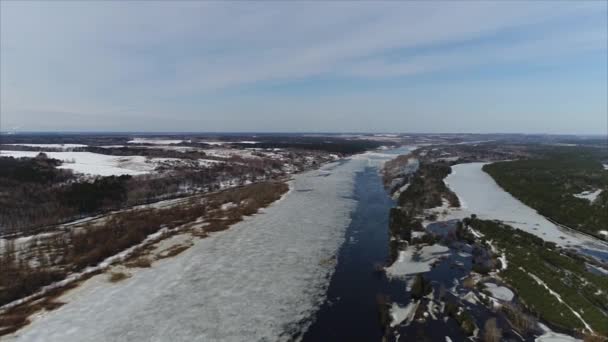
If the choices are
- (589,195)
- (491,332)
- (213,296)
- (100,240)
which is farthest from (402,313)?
(589,195)

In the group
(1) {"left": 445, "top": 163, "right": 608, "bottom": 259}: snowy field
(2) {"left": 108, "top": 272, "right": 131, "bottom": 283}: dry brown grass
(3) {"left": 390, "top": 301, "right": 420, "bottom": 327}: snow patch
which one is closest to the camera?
(3) {"left": 390, "top": 301, "right": 420, "bottom": 327}: snow patch

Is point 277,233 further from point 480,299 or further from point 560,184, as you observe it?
point 560,184

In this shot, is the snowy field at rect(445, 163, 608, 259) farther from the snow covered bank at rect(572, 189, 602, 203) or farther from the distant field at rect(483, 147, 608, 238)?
the snow covered bank at rect(572, 189, 602, 203)

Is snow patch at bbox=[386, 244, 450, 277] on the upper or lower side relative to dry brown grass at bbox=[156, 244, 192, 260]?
upper

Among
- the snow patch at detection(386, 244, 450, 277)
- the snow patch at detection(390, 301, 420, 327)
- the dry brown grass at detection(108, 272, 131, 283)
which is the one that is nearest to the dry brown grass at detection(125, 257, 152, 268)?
the dry brown grass at detection(108, 272, 131, 283)

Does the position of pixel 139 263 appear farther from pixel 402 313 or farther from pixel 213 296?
pixel 402 313

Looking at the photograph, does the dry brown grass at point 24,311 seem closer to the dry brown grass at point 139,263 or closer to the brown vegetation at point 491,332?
the dry brown grass at point 139,263
